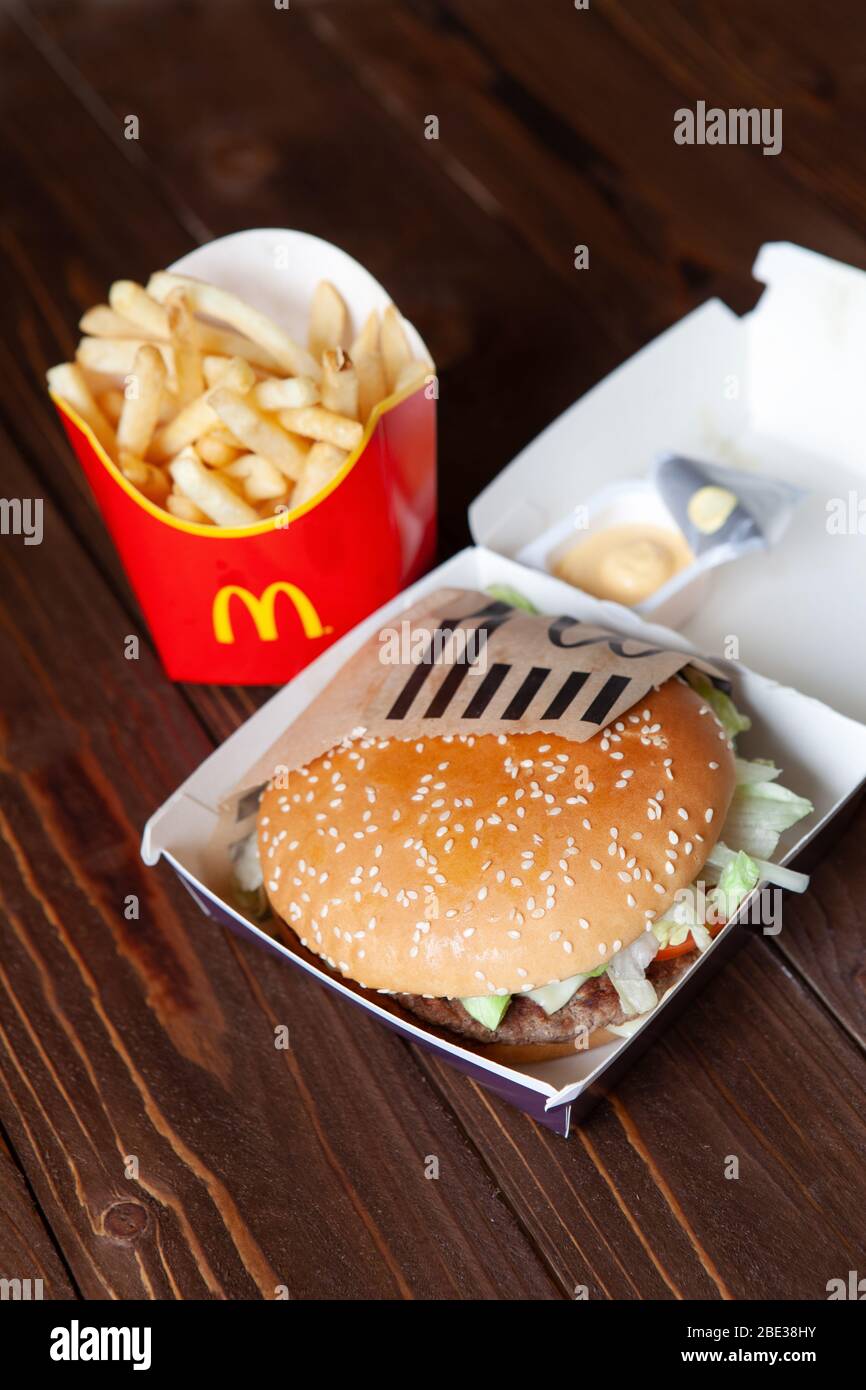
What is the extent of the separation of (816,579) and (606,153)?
117cm

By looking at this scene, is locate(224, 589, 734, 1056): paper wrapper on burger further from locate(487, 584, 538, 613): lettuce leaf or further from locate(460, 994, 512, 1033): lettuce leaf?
locate(487, 584, 538, 613): lettuce leaf

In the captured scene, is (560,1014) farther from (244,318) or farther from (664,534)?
(244,318)

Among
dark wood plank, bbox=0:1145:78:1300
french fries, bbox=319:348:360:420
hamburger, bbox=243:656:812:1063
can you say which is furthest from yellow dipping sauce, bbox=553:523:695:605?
dark wood plank, bbox=0:1145:78:1300

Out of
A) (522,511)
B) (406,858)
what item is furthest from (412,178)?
(406,858)

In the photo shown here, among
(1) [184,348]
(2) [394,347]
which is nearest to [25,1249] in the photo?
(1) [184,348]

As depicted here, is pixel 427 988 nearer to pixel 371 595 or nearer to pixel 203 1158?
pixel 203 1158

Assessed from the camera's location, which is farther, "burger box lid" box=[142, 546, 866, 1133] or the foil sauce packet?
the foil sauce packet

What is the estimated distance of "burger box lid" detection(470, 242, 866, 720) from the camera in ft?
6.88

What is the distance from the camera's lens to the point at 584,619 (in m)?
2.00

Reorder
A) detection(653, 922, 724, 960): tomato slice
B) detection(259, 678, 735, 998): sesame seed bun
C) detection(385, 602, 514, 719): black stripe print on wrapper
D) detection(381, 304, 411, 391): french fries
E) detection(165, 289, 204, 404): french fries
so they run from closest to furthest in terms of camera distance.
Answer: detection(259, 678, 735, 998): sesame seed bun, detection(653, 922, 724, 960): tomato slice, detection(385, 602, 514, 719): black stripe print on wrapper, detection(165, 289, 204, 404): french fries, detection(381, 304, 411, 391): french fries

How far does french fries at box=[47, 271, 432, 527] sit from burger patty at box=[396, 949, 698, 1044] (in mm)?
731

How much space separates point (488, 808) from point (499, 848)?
2.3 inches

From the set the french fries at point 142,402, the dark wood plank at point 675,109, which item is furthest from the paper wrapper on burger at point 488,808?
the dark wood plank at point 675,109

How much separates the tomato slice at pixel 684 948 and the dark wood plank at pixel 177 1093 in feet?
1.16
